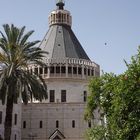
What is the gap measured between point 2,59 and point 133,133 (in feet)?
62.3

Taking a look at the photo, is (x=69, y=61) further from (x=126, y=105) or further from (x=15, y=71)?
(x=126, y=105)

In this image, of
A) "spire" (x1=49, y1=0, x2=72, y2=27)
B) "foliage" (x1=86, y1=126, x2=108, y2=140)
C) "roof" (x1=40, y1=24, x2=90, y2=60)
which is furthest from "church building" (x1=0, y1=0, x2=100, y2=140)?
"foliage" (x1=86, y1=126, x2=108, y2=140)

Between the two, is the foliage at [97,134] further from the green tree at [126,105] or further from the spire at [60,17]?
the spire at [60,17]

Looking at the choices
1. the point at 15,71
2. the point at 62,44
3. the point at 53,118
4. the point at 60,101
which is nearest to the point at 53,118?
the point at 53,118

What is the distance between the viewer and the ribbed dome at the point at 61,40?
83.8 metres

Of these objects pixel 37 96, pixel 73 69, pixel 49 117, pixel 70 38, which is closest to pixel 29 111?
pixel 49 117

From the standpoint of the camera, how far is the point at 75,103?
7706 cm

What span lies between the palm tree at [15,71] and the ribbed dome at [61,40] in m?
34.9

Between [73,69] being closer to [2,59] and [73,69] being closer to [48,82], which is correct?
[48,82]

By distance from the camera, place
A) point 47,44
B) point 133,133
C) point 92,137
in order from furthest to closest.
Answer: point 47,44 < point 92,137 < point 133,133

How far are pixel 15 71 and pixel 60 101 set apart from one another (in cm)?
3404

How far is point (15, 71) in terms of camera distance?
45781 millimetres

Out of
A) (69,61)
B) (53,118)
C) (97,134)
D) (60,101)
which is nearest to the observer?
(97,134)

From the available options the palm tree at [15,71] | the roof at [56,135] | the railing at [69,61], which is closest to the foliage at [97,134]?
the palm tree at [15,71]
